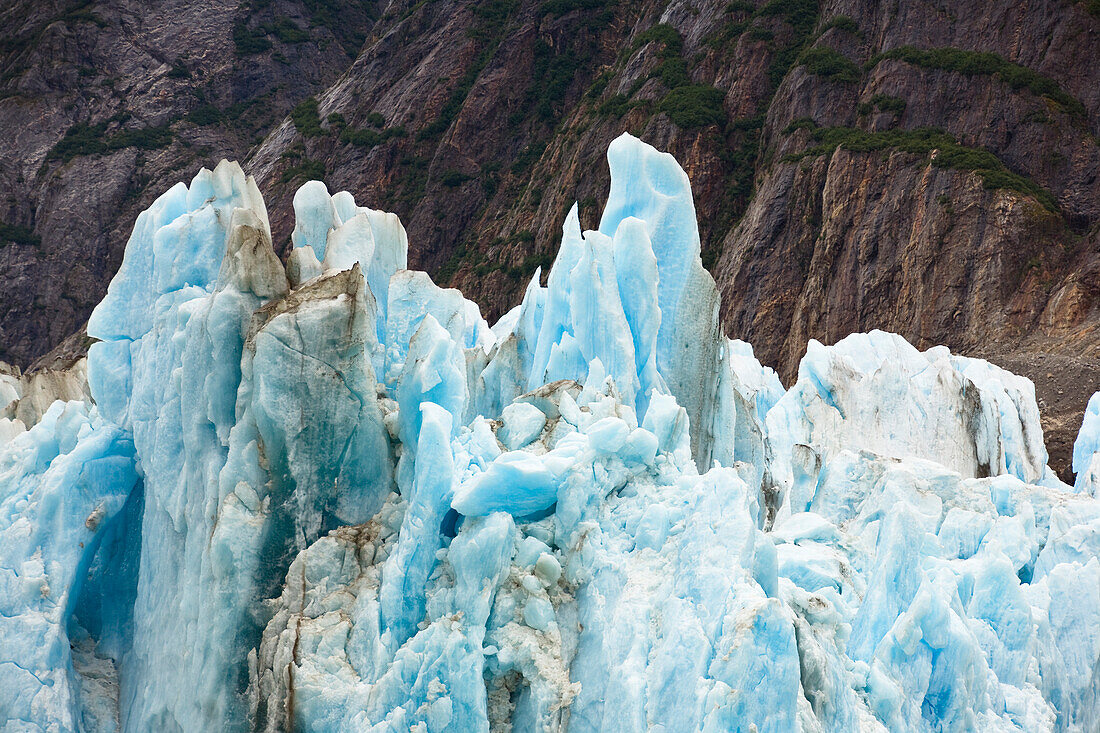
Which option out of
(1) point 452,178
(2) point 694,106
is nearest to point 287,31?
(1) point 452,178

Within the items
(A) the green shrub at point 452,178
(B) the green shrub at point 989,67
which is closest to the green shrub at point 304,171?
(A) the green shrub at point 452,178

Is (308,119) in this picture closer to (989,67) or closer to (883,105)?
(883,105)

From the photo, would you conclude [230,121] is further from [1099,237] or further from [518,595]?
[518,595]

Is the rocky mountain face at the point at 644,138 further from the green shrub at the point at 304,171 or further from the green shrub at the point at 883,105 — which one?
the green shrub at the point at 304,171

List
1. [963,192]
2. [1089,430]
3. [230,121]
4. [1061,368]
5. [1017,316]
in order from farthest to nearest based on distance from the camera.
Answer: [230,121]
[963,192]
[1017,316]
[1061,368]
[1089,430]

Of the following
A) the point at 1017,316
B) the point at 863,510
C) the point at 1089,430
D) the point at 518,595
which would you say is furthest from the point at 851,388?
the point at 1017,316

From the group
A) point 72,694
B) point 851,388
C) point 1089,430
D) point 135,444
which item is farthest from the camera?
point 851,388

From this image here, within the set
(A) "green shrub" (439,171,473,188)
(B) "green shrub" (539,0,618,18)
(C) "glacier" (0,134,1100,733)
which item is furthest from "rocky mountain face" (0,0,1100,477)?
(C) "glacier" (0,134,1100,733)
